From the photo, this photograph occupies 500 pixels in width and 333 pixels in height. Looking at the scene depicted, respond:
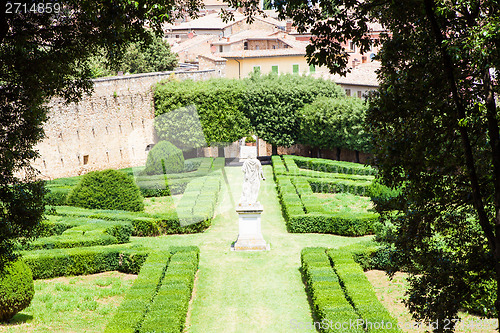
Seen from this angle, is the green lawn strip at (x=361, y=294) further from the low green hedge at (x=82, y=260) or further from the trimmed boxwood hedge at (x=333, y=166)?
the trimmed boxwood hedge at (x=333, y=166)

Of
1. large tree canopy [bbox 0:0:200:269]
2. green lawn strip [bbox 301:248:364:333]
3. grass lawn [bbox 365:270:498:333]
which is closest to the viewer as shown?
large tree canopy [bbox 0:0:200:269]

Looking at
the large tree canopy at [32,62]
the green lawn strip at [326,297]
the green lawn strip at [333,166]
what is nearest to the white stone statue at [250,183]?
the green lawn strip at [326,297]

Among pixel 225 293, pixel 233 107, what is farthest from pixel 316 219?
pixel 233 107

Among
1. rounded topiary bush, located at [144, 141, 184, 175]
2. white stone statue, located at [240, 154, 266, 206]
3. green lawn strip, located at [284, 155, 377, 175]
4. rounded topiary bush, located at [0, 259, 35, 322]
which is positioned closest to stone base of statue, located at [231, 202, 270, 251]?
white stone statue, located at [240, 154, 266, 206]

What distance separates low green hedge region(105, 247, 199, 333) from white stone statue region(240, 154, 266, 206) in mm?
2278

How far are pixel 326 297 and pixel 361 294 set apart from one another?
65 cm

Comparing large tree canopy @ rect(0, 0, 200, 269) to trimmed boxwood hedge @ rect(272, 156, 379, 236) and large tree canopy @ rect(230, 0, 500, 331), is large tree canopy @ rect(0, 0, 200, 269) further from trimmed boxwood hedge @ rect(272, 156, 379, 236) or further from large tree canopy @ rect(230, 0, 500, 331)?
trimmed boxwood hedge @ rect(272, 156, 379, 236)

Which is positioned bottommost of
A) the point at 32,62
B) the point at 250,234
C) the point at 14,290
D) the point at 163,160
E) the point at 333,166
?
the point at 250,234

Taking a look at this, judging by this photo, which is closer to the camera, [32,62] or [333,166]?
[32,62]

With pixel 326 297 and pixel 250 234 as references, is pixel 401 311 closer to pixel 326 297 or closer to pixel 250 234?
pixel 326 297

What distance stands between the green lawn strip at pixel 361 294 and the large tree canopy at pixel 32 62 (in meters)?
5.31

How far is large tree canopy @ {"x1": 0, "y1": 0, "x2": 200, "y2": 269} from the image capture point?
7.10 m

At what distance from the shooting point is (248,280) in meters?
12.7

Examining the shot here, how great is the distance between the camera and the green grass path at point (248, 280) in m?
10.3
